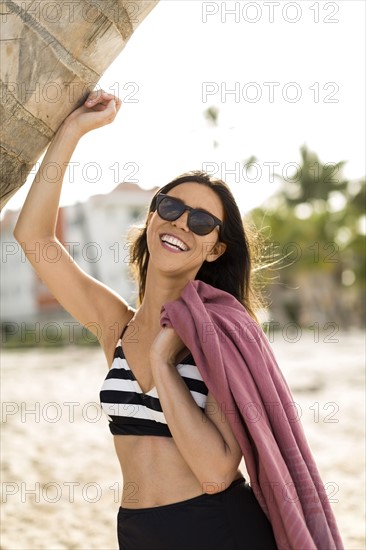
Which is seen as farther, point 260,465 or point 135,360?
point 135,360

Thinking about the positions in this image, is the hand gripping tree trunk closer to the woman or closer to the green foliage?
the woman

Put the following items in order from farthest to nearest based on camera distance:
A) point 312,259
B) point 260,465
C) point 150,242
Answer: point 312,259, point 150,242, point 260,465

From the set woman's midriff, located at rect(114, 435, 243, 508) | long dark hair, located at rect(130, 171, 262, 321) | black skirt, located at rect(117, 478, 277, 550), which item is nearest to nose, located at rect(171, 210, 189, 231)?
long dark hair, located at rect(130, 171, 262, 321)

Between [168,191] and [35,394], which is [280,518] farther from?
[35,394]

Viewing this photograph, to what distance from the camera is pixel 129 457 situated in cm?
238

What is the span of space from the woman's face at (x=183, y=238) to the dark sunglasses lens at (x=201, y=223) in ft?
0.06

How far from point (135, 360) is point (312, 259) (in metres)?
47.3

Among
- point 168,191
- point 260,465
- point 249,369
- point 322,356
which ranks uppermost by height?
point 168,191

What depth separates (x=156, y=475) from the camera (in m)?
2.30

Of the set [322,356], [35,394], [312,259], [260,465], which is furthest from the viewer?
[312,259]

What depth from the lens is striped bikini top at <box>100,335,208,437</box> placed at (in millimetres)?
2311

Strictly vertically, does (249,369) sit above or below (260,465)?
above

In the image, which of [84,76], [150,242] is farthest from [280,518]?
[84,76]

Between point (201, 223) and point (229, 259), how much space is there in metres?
0.34
